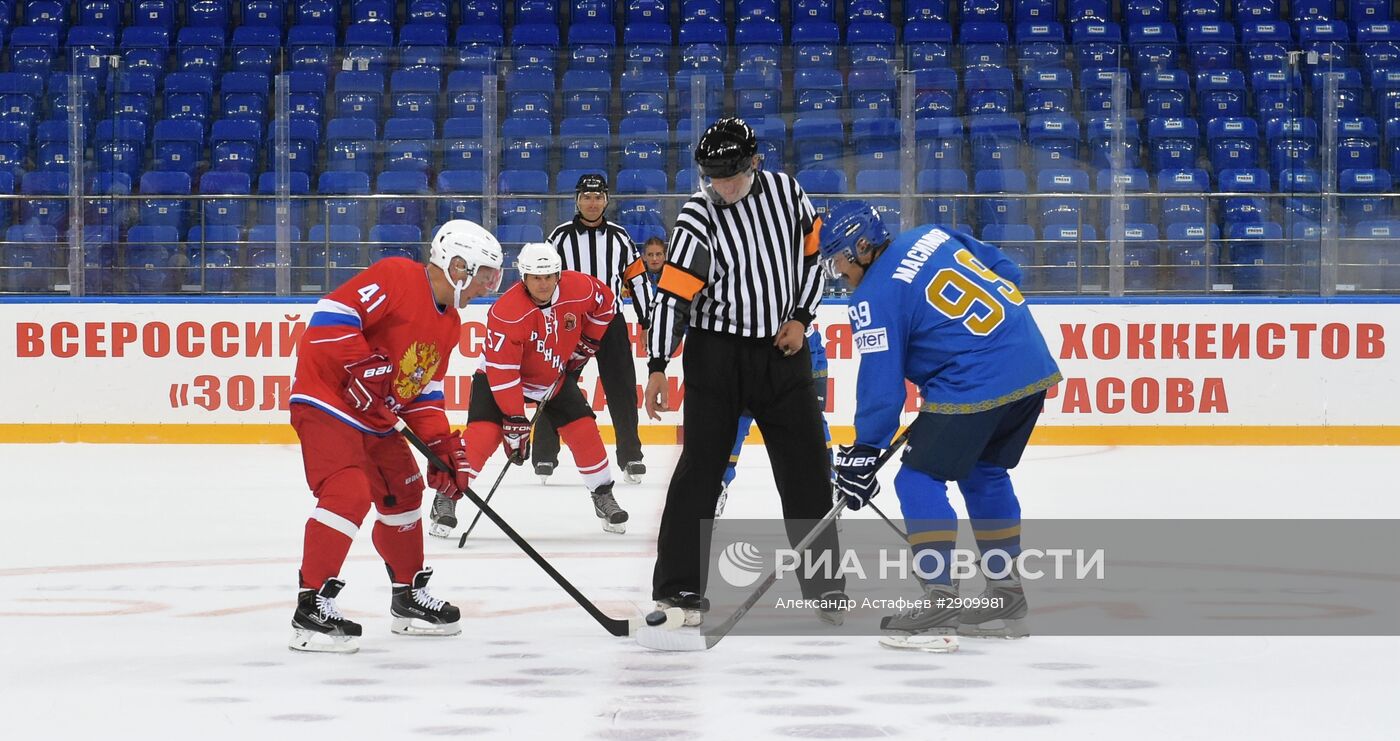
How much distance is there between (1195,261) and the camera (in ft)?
32.0

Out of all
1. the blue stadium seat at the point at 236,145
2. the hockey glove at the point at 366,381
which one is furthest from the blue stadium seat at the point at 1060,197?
the hockey glove at the point at 366,381

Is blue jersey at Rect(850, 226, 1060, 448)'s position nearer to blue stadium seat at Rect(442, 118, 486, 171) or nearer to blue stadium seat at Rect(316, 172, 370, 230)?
blue stadium seat at Rect(442, 118, 486, 171)

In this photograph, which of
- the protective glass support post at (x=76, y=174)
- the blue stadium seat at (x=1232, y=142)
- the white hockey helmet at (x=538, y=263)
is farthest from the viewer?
the protective glass support post at (x=76, y=174)

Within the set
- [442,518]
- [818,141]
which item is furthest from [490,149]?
[442,518]

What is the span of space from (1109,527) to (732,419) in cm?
245

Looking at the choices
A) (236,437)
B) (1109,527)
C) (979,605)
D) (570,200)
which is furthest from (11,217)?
(979,605)

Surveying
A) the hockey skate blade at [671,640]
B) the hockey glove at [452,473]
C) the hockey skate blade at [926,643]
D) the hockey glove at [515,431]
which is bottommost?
the hockey skate blade at [671,640]

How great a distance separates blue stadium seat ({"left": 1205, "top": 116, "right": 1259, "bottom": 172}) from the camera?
987cm

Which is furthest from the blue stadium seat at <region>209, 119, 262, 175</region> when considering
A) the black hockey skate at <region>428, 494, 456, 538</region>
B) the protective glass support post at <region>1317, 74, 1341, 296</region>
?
the protective glass support post at <region>1317, 74, 1341, 296</region>

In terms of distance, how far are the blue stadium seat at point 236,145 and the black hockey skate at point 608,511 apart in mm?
4545

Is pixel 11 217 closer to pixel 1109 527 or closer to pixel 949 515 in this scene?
pixel 1109 527

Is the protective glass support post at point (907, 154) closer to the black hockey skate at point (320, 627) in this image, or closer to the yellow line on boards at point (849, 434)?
the yellow line on boards at point (849, 434)

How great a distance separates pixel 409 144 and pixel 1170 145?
4.31m

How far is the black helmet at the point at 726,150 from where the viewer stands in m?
4.05
